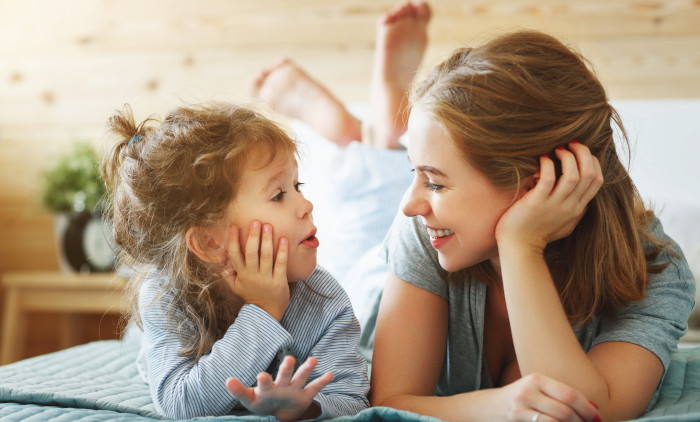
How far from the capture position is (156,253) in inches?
43.1

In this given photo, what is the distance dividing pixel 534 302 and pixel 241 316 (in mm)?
401

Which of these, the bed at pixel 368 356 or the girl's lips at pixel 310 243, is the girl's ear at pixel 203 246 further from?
the bed at pixel 368 356

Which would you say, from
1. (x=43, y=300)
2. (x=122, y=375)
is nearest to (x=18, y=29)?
(x=43, y=300)

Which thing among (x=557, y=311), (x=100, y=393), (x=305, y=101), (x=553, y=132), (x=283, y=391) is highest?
(x=305, y=101)

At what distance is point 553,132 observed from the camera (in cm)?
96

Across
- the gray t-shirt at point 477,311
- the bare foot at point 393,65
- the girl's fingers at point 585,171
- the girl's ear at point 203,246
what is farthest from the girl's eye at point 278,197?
the bare foot at point 393,65

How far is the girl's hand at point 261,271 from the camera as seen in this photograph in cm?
100

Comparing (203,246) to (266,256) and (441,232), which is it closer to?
(266,256)

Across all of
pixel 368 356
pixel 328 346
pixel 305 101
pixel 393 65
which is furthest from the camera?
pixel 305 101

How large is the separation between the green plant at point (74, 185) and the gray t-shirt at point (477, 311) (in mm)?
1836

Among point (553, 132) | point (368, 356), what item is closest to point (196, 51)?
point (368, 356)

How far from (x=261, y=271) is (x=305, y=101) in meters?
1.28

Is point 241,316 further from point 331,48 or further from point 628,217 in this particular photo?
point 331,48

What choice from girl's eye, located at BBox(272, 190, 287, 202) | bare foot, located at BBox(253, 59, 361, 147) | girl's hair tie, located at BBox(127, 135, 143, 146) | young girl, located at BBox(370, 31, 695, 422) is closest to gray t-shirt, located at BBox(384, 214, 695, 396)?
young girl, located at BBox(370, 31, 695, 422)
